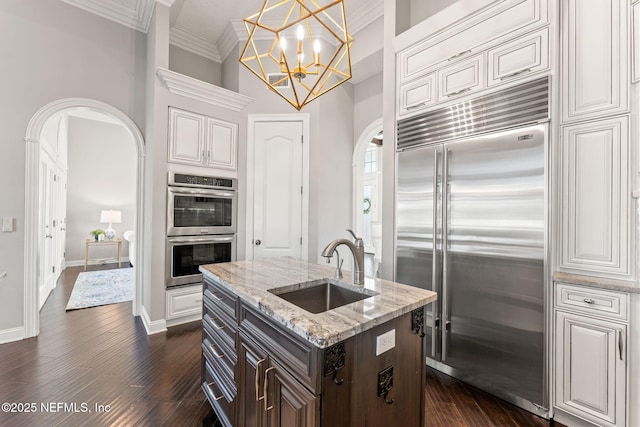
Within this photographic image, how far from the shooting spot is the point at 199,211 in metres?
3.62

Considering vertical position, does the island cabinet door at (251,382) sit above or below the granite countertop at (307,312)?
below

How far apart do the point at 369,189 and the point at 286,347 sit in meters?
7.93

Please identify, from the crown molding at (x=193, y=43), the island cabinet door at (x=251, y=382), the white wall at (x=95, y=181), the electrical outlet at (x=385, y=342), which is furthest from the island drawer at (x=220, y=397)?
the white wall at (x=95, y=181)

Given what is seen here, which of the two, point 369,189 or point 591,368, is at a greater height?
point 369,189

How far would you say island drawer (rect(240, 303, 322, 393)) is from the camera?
3.43 feet

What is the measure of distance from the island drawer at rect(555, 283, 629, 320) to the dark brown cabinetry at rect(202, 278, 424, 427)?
117 centimetres

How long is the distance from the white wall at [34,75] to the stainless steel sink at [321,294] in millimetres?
3280

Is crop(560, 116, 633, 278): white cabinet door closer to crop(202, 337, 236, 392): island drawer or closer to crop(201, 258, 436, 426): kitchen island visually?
crop(201, 258, 436, 426): kitchen island

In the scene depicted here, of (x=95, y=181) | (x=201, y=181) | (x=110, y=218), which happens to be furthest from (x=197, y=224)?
(x=95, y=181)

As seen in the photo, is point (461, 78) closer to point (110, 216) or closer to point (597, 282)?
point (597, 282)

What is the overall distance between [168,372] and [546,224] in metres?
3.11

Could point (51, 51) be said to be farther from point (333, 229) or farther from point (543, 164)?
point (543, 164)

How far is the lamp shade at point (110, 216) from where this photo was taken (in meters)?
7.19

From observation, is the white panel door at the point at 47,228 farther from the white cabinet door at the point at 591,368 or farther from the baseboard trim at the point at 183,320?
the white cabinet door at the point at 591,368
